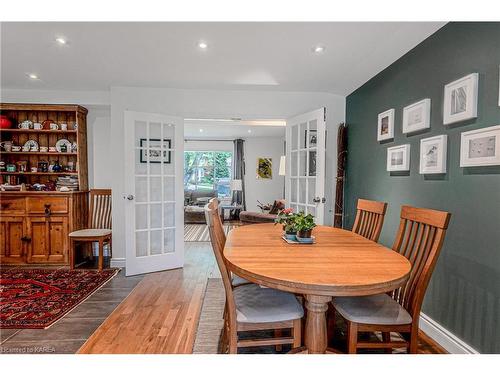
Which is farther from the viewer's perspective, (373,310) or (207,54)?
(207,54)

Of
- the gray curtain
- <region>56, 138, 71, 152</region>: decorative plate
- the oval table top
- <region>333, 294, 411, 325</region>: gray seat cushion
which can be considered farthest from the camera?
the gray curtain

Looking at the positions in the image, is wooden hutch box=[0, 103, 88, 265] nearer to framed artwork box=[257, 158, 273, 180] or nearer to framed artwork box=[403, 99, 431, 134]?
framed artwork box=[403, 99, 431, 134]

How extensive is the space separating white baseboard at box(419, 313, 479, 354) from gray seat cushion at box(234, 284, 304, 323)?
114cm

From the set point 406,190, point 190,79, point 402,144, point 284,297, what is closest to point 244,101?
point 190,79

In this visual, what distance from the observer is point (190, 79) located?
3.18m

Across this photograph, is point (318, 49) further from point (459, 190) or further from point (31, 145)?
point (31, 145)

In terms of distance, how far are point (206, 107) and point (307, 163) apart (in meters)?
1.54

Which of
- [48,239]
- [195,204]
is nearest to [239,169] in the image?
[195,204]

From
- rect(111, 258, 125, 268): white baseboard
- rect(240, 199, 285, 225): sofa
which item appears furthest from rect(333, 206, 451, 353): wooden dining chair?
rect(240, 199, 285, 225): sofa

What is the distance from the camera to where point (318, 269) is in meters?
1.29

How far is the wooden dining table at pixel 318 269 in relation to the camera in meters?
1.14

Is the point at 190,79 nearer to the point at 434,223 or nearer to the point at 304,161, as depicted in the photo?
the point at 304,161

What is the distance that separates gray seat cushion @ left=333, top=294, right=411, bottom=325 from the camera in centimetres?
140
